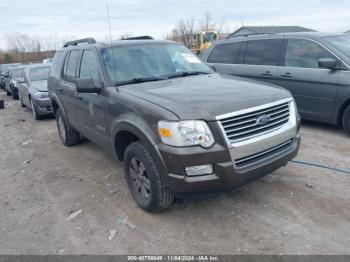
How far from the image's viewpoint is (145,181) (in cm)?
344

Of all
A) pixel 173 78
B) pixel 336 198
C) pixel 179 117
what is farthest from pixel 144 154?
pixel 336 198

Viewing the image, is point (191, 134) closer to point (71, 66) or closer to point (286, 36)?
point (71, 66)

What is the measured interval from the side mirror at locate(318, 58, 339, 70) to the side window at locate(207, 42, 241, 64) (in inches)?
87.5

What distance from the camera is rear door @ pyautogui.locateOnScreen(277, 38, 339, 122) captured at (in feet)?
18.4

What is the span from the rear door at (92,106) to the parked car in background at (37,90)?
178 inches

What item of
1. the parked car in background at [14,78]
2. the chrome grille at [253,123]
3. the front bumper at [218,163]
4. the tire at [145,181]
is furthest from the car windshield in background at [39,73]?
the chrome grille at [253,123]

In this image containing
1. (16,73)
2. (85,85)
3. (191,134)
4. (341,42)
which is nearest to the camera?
(191,134)

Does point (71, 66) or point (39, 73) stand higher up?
point (71, 66)

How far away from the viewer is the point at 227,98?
3.11 m

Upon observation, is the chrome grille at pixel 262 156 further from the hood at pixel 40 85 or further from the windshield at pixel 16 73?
the windshield at pixel 16 73

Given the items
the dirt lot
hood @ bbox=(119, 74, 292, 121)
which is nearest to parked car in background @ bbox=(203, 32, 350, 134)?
the dirt lot

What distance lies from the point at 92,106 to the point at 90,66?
1.94 ft

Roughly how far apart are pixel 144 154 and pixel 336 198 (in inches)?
88.1

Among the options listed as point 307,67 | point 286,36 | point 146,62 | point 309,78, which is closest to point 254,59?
point 286,36
